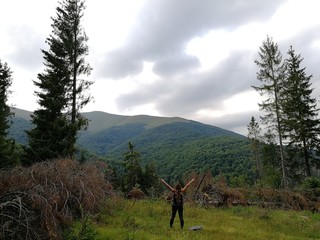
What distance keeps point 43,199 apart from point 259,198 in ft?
52.6

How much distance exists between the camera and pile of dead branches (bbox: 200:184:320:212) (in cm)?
1980

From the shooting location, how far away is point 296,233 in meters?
12.9

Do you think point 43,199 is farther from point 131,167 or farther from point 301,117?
point 131,167

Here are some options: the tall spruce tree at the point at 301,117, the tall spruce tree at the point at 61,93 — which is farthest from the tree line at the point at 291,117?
the tall spruce tree at the point at 61,93

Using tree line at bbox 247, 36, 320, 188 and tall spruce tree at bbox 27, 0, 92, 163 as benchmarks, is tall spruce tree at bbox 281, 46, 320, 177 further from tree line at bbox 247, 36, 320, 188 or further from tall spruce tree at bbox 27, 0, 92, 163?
tall spruce tree at bbox 27, 0, 92, 163

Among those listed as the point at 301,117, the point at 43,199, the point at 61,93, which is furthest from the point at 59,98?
the point at 301,117

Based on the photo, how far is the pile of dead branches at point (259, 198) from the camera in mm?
19797

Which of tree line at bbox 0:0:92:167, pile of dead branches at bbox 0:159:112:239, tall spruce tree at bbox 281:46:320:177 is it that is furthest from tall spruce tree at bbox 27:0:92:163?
tall spruce tree at bbox 281:46:320:177

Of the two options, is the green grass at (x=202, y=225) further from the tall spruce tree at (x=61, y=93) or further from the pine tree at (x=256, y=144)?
the pine tree at (x=256, y=144)

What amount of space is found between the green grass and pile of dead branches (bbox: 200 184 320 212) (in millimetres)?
2132

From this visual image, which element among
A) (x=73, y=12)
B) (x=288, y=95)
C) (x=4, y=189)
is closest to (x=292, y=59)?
(x=288, y=95)

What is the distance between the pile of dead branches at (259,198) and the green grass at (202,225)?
213cm

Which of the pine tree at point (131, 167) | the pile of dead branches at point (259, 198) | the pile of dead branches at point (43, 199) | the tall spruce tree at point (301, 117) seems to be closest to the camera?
the pile of dead branches at point (43, 199)

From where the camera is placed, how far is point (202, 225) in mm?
12461
